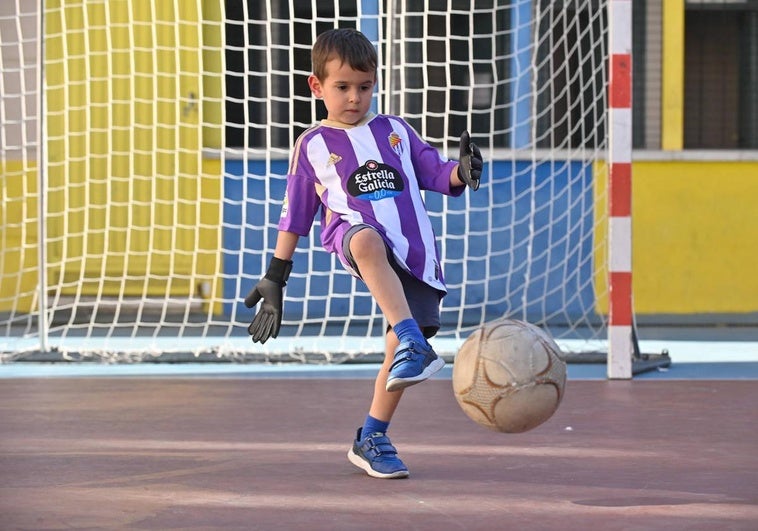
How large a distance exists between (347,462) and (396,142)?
4.02 ft

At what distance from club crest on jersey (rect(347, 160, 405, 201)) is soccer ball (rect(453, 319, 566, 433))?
0.59 meters

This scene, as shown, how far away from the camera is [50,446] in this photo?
5.56 meters

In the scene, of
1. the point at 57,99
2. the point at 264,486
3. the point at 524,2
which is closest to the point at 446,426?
the point at 264,486

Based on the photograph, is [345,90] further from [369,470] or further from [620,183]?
[620,183]

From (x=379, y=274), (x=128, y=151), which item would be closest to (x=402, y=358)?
(x=379, y=274)

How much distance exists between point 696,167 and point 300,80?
3364 mm

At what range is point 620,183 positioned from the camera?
25.2ft

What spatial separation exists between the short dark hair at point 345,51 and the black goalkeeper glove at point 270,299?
0.71 metres

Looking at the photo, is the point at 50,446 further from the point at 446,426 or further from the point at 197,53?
the point at 197,53

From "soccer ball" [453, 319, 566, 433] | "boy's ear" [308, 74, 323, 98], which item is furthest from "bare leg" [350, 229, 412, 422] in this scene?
"boy's ear" [308, 74, 323, 98]

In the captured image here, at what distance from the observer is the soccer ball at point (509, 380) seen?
4.48 meters

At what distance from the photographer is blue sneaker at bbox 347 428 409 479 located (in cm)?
481

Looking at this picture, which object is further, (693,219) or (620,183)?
(693,219)

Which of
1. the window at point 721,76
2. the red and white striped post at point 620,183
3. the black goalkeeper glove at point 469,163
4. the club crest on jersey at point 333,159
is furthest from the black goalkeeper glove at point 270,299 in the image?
the window at point 721,76
